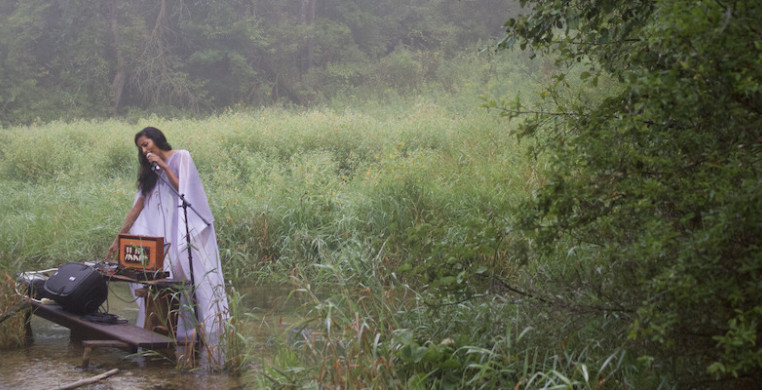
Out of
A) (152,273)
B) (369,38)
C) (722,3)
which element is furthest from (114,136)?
(369,38)

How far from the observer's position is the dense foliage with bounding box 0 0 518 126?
2859cm

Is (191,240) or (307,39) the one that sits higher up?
(307,39)

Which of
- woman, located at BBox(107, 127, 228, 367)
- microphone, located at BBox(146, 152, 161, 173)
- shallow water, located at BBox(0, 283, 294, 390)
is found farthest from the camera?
woman, located at BBox(107, 127, 228, 367)

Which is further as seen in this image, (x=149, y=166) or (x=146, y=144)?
(x=149, y=166)

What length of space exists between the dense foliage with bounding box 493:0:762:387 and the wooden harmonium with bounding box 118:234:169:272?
292 cm

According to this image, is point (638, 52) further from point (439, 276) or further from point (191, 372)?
point (191, 372)

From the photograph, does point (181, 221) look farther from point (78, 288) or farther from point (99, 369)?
point (99, 369)

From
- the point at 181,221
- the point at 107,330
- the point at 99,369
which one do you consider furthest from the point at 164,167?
the point at 99,369

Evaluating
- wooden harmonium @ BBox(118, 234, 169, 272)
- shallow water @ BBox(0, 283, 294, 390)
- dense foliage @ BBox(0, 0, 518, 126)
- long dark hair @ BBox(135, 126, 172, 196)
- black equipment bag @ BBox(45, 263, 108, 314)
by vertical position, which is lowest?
shallow water @ BBox(0, 283, 294, 390)

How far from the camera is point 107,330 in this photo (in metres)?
5.21

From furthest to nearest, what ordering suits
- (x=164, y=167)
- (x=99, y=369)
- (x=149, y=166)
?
(x=149, y=166) < (x=164, y=167) < (x=99, y=369)

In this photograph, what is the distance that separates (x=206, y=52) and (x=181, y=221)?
82.8 feet

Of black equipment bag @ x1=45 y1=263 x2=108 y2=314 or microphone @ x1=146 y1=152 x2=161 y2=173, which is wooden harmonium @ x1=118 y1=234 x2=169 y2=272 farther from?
microphone @ x1=146 y1=152 x2=161 y2=173

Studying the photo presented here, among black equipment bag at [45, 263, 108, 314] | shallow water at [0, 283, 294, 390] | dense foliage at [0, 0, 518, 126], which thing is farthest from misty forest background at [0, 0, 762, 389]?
dense foliage at [0, 0, 518, 126]
